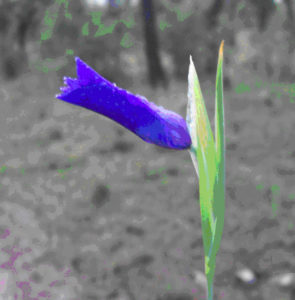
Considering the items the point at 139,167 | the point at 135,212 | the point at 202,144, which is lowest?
the point at 135,212

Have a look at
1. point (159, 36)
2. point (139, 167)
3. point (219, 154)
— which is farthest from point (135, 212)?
point (159, 36)

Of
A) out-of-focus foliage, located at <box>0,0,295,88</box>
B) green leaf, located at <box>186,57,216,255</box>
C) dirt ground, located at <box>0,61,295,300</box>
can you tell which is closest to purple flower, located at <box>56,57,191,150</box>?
green leaf, located at <box>186,57,216,255</box>

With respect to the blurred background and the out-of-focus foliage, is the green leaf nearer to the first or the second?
the blurred background

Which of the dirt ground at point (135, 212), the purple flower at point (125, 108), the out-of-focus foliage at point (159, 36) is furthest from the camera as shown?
the out-of-focus foliage at point (159, 36)

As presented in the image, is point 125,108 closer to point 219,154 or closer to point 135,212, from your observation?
point 219,154

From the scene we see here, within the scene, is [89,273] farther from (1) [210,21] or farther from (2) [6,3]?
(2) [6,3]

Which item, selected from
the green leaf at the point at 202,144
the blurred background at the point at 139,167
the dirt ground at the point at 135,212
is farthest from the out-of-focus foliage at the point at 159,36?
the green leaf at the point at 202,144

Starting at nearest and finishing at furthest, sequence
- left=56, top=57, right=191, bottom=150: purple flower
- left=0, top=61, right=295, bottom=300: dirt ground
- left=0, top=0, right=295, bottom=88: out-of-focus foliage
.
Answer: left=56, top=57, right=191, bottom=150: purple flower
left=0, top=61, right=295, bottom=300: dirt ground
left=0, top=0, right=295, bottom=88: out-of-focus foliage

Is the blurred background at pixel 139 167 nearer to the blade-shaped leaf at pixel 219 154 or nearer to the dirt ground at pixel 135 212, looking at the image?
the dirt ground at pixel 135 212
